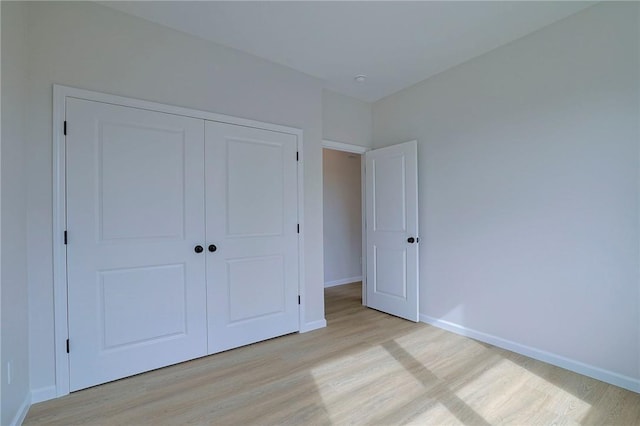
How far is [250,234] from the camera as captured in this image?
9.18 feet

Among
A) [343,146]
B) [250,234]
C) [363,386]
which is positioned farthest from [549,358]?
[343,146]

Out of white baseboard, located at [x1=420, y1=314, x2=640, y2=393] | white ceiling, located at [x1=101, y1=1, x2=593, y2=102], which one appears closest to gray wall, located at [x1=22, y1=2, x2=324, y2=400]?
white ceiling, located at [x1=101, y1=1, x2=593, y2=102]

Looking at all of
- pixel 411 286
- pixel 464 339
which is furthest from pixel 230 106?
pixel 464 339

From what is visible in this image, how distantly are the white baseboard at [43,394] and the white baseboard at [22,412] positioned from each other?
0.10 ft

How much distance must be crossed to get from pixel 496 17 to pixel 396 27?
2.52 feet

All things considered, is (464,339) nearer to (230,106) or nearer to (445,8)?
(445,8)

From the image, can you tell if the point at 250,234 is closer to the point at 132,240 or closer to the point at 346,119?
the point at 132,240

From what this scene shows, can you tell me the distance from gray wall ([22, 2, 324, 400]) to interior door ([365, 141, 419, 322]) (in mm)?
1059

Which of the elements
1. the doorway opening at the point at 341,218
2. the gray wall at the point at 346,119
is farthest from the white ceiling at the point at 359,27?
the doorway opening at the point at 341,218

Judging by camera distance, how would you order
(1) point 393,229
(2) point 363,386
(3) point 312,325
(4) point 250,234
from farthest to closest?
(1) point 393,229 → (3) point 312,325 → (4) point 250,234 → (2) point 363,386

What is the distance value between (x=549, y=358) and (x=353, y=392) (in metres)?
1.70

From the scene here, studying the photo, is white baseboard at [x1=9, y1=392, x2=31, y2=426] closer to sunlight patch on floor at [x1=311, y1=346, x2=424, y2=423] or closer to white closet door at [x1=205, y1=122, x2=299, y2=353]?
white closet door at [x1=205, y1=122, x2=299, y2=353]

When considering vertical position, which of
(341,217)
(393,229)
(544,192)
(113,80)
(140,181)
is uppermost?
(113,80)

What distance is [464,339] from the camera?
289cm
